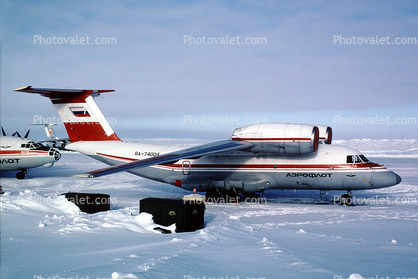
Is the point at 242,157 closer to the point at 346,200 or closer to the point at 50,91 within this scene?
the point at 346,200

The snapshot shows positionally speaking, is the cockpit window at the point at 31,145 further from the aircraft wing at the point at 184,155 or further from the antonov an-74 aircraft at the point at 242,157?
the aircraft wing at the point at 184,155

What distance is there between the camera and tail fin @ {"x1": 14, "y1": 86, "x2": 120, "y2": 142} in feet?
49.7

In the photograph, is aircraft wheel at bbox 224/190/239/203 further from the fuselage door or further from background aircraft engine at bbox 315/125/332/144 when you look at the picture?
background aircraft engine at bbox 315/125/332/144

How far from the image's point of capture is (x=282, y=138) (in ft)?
39.8

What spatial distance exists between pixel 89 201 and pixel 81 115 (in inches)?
293

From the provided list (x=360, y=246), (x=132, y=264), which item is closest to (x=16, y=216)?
(x=132, y=264)

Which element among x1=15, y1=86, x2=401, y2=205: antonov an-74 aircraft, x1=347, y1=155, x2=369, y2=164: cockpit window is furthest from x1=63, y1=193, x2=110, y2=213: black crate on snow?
x1=347, y1=155, x2=369, y2=164: cockpit window

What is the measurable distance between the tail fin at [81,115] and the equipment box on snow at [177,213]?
8.11 meters

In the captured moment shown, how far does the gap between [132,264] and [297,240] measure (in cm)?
377

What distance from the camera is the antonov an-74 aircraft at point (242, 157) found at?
40.0 ft

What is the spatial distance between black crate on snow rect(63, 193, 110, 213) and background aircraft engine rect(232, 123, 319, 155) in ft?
18.8

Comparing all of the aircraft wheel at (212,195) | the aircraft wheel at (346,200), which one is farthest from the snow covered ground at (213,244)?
the aircraft wheel at (212,195)

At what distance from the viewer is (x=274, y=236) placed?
7441 mm

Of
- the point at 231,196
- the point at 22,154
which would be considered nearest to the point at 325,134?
the point at 231,196
